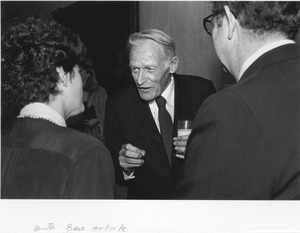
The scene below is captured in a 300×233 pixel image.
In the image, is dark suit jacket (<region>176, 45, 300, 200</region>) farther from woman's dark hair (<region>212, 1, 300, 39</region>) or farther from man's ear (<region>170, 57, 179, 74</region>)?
man's ear (<region>170, 57, 179, 74</region>)

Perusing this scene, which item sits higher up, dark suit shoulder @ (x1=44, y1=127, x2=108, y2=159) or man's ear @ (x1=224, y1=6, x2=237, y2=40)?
man's ear @ (x1=224, y1=6, x2=237, y2=40)

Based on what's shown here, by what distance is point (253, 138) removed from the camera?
0.67 metres

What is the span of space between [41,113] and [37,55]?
0.49 feet

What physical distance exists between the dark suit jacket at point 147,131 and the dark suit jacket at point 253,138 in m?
0.51

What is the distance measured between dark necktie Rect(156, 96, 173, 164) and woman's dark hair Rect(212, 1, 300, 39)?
65 centimetres

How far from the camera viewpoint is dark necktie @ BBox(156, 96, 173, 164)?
1315 mm

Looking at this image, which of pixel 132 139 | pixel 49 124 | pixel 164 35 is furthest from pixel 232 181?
pixel 164 35

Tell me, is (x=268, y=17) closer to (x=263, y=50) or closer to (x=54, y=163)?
(x=263, y=50)

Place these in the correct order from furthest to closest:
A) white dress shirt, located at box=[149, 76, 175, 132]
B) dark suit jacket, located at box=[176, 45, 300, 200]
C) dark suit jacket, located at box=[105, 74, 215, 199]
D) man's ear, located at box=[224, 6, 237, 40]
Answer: white dress shirt, located at box=[149, 76, 175, 132]
dark suit jacket, located at box=[105, 74, 215, 199]
man's ear, located at box=[224, 6, 237, 40]
dark suit jacket, located at box=[176, 45, 300, 200]

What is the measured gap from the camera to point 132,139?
138 cm

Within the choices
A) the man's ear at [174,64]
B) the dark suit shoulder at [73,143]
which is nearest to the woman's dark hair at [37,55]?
the dark suit shoulder at [73,143]

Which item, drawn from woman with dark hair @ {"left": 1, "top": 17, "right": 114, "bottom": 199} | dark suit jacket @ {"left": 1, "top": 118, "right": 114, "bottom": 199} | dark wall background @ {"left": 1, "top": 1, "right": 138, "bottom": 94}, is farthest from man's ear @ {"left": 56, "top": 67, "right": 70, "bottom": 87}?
dark wall background @ {"left": 1, "top": 1, "right": 138, "bottom": 94}
